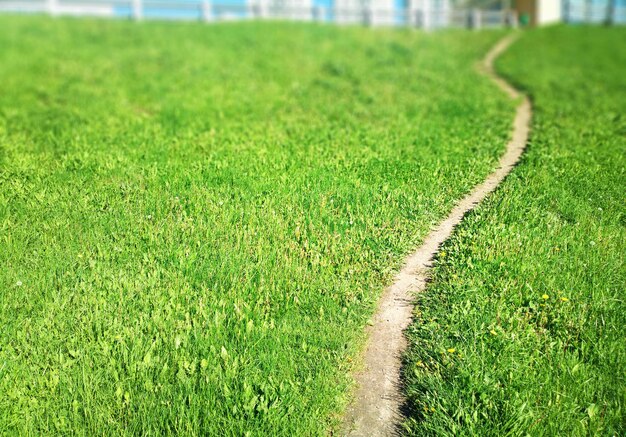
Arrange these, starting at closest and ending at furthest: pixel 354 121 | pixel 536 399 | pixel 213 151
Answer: pixel 536 399 → pixel 213 151 → pixel 354 121

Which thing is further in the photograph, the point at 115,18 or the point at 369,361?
the point at 115,18

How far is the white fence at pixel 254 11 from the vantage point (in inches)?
897

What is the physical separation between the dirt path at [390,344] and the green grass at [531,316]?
148 millimetres

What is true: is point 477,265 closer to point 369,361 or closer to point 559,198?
point 369,361

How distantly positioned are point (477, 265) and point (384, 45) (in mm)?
17061

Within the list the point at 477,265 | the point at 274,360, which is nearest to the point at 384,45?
the point at 477,265

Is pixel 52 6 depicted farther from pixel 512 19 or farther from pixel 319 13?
pixel 512 19

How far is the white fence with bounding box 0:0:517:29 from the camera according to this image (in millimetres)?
22781

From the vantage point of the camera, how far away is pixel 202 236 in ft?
21.1

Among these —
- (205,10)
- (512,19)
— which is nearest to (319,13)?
(205,10)

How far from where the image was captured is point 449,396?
4516mm

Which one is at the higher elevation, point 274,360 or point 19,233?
point 19,233

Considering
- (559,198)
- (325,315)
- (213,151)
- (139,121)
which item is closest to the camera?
(325,315)

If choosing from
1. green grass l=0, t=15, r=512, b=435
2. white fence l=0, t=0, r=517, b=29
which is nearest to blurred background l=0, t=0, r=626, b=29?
white fence l=0, t=0, r=517, b=29
